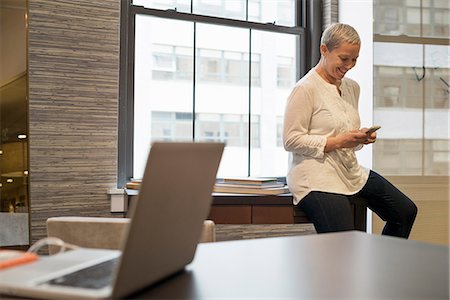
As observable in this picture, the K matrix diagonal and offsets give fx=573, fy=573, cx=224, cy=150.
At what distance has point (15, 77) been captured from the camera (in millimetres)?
2752

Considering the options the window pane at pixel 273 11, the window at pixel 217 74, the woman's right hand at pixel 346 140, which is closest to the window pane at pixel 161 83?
the window at pixel 217 74

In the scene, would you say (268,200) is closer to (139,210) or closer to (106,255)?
(106,255)

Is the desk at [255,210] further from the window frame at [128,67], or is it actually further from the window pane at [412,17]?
the window pane at [412,17]

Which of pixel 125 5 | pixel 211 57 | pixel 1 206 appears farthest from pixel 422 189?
pixel 1 206

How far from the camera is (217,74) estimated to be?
11.5ft

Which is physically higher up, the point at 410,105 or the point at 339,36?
the point at 339,36

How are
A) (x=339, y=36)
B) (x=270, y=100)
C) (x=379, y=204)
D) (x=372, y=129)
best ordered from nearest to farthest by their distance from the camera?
(x=372, y=129) < (x=339, y=36) < (x=379, y=204) < (x=270, y=100)

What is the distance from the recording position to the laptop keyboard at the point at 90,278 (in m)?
0.75

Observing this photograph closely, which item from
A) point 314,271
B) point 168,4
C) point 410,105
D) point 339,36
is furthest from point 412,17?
point 314,271

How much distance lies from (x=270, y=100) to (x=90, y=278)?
117 inches

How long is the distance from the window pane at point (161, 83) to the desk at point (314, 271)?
6.98 ft

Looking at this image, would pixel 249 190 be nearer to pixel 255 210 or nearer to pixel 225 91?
pixel 255 210

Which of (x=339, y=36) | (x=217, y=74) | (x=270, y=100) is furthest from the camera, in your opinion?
(x=270, y=100)

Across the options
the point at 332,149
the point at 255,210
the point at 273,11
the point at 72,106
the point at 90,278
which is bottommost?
the point at 255,210
